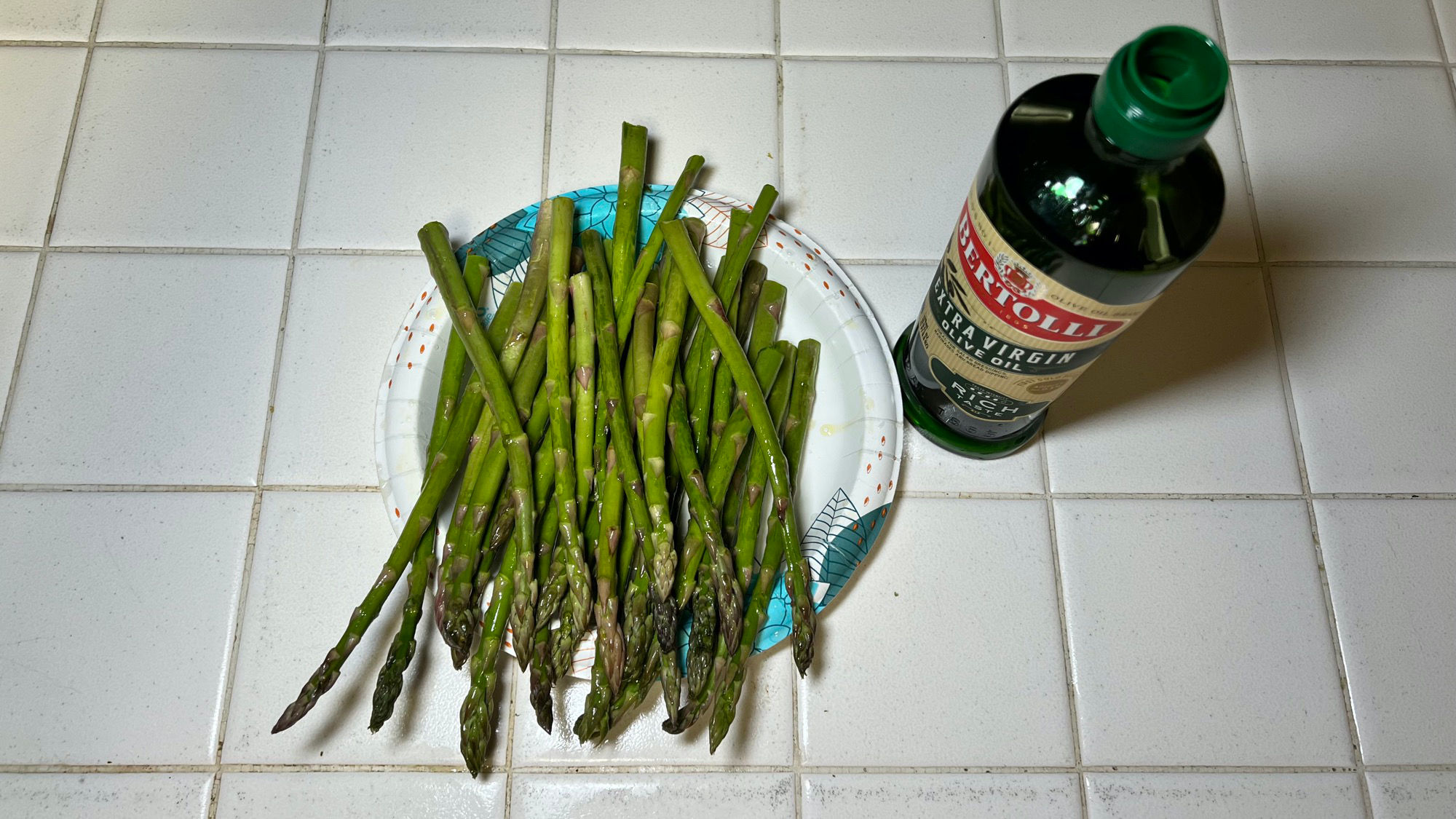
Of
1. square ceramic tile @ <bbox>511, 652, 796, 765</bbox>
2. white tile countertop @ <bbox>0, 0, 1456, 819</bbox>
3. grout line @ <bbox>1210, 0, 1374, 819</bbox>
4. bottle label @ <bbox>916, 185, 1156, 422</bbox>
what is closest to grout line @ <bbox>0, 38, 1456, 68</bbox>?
white tile countertop @ <bbox>0, 0, 1456, 819</bbox>

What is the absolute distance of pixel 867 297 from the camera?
814 millimetres

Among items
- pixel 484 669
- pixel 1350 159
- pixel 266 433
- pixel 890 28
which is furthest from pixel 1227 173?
pixel 266 433

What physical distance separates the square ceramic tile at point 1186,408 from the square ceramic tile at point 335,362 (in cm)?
58

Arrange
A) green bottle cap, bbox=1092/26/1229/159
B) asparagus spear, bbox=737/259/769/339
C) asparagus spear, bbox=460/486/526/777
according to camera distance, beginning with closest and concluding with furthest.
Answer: green bottle cap, bbox=1092/26/1229/159 < asparagus spear, bbox=460/486/526/777 < asparagus spear, bbox=737/259/769/339

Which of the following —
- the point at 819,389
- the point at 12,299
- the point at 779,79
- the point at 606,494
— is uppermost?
the point at 779,79

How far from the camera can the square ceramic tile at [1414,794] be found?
69cm

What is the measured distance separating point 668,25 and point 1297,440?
70 centimetres

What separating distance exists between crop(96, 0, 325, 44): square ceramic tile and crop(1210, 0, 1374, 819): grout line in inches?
34.2

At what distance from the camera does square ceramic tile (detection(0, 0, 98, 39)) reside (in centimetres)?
89

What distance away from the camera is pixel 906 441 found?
0.77 meters

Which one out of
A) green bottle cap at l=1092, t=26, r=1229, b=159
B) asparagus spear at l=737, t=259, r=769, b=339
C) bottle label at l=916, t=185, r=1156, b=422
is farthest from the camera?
asparagus spear at l=737, t=259, r=769, b=339

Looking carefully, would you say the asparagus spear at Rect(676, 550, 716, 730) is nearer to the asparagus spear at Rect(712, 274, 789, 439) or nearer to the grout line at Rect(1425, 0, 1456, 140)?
the asparagus spear at Rect(712, 274, 789, 439)

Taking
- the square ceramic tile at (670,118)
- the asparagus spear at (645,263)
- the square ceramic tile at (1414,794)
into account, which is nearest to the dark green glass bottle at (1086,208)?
the asparagus spear at (645,263)

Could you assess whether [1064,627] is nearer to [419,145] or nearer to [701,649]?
[701,649]
